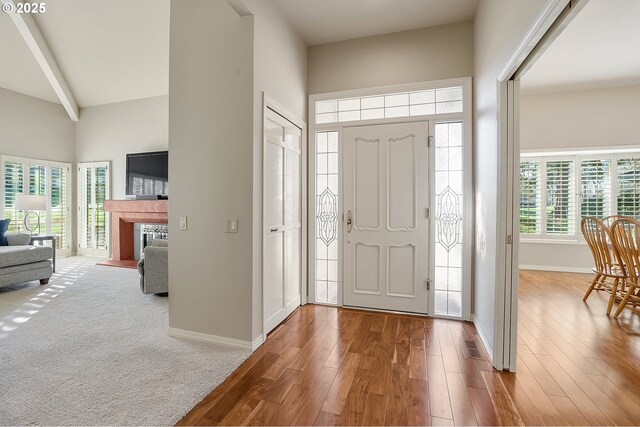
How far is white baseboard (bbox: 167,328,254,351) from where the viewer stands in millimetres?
2529

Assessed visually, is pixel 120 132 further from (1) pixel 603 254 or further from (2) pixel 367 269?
(1) pixel 603 254

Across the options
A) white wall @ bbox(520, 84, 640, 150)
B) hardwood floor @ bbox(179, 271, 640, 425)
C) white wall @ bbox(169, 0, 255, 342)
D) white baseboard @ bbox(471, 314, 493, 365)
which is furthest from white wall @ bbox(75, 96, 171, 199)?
white wall @ bbox(520, 84, 640, 150)

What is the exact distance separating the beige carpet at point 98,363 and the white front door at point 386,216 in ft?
5.41

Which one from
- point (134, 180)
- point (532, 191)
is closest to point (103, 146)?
point (134, 180)

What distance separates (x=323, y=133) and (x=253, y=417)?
9.67 ft

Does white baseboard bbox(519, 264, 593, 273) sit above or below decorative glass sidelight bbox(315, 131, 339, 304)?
below

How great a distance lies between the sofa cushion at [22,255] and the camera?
156 inches

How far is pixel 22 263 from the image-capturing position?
4164 mm

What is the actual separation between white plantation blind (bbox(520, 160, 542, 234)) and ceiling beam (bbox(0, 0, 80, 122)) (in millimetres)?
8855

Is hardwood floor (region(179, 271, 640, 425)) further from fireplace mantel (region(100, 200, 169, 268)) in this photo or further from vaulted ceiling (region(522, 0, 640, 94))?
fireplace mantel (region(100, 200, 169, 268))

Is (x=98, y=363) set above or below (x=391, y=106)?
below

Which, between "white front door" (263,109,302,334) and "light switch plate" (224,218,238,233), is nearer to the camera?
"light switch plate" (224,218,238,233)

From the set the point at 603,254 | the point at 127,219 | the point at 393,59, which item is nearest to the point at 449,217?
the point at 393,59
